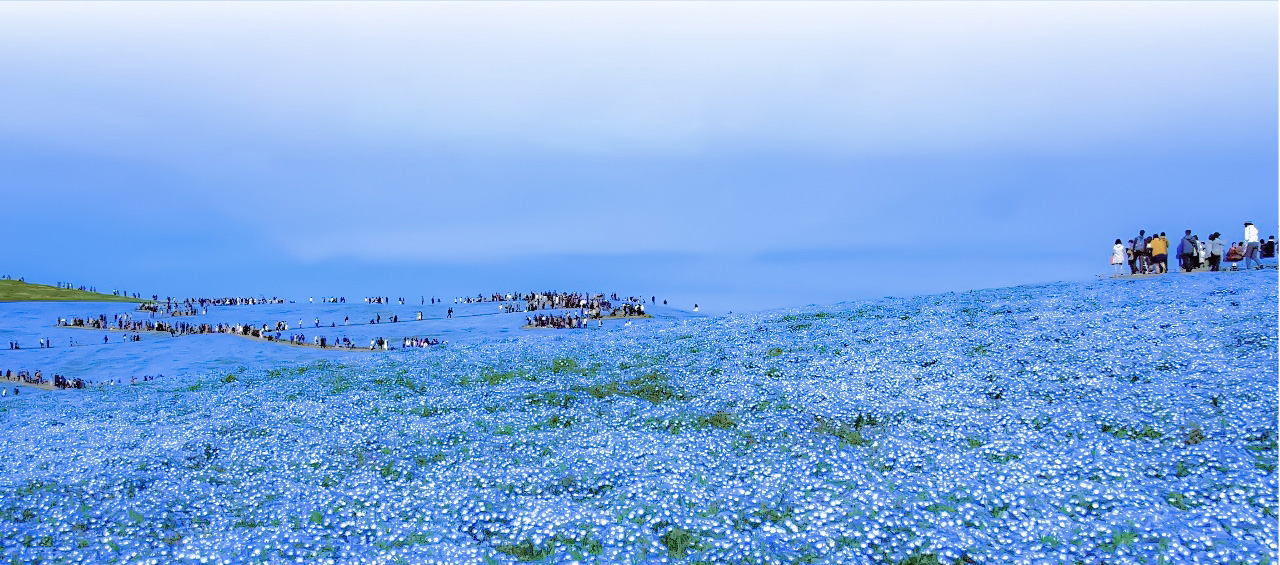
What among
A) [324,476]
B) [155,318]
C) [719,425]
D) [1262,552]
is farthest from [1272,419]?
[155,318]

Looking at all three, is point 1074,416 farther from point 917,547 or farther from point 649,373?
point 649,373

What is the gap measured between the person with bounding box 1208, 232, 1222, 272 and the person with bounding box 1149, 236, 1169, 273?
6.52 ft

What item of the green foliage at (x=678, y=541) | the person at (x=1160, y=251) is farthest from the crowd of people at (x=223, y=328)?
the green foliage at (x=678, y=541)

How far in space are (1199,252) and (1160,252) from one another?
1.76 metres

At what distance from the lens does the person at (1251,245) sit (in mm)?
34438

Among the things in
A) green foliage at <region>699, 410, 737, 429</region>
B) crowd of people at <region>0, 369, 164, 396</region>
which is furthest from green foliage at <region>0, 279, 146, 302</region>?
green foliage at <region>699, 410, 737, 429</region>

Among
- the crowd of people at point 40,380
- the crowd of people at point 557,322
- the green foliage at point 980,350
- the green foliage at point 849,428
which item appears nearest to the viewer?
the green foliage at point 849,428

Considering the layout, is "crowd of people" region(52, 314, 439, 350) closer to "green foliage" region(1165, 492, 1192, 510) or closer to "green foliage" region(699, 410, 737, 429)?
"green foliage" region(699, 410, 737, 429)

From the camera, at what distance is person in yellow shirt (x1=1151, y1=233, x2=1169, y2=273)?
117ft

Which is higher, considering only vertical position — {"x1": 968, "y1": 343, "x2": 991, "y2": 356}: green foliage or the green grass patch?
{"x1": 968, "y1": 343, "x2": 991, "y2": 356}: green foliage

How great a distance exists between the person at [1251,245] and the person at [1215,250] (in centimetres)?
96

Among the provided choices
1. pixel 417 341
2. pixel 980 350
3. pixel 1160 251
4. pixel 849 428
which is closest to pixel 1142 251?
pixel 1160 251

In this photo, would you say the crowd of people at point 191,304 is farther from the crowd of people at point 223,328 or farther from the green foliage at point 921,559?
the green foliage at point 921,559

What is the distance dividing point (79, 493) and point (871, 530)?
13770 millimetres
